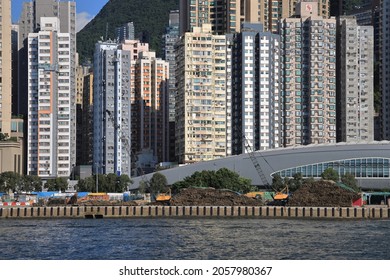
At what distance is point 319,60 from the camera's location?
191m

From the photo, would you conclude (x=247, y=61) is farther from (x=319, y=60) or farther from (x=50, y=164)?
(x=50, y=164)

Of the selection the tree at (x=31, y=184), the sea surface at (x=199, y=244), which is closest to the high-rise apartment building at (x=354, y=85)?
the tree at (x=31, y=184)

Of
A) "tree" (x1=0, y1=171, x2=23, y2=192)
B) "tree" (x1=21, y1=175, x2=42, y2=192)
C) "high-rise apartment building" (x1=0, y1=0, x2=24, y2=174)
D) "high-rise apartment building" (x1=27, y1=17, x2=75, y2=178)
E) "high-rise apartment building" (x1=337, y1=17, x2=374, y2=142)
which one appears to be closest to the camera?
"tree" (x1=0, y1=171, x2=23, y2=192)

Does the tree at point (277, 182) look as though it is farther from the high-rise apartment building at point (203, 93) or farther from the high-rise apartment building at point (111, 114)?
the high-rise apartment building at point (111, 114)

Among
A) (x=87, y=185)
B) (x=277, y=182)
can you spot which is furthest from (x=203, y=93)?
(x=277, y=182)

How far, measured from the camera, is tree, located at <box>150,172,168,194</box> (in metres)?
155

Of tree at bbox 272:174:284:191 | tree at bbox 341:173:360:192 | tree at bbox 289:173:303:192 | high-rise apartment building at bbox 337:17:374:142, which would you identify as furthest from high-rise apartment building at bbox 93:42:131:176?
tree at bbox 341:173:360:192

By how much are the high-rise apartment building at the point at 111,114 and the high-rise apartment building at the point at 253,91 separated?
2395 centimetres

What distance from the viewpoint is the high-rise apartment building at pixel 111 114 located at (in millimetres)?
189750

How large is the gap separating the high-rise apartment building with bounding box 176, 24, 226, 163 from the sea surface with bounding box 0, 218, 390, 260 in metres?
100

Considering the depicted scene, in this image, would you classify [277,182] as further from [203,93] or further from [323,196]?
[323,196]

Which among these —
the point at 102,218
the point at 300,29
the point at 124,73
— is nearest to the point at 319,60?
the point at 300,29

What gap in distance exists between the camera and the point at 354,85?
643ft

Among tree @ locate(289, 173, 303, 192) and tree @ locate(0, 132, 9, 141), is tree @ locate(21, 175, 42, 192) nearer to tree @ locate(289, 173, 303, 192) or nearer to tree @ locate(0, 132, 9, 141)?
tree @ locate(0, 132, 9, 141)
